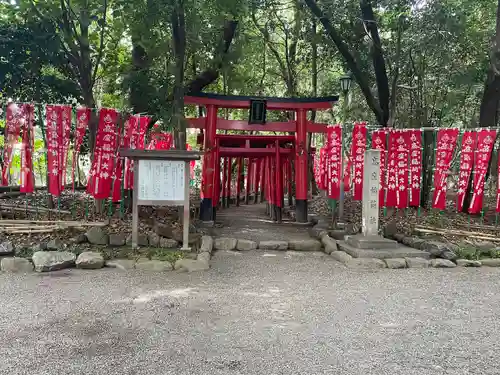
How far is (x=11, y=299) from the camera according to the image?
16.1 feet

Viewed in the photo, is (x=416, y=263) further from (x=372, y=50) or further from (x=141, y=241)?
(x=372, y=50)

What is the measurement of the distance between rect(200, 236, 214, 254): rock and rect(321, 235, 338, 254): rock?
2238 mm

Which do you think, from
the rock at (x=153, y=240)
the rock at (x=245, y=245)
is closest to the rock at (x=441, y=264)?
the rock at (x=245, y=245)

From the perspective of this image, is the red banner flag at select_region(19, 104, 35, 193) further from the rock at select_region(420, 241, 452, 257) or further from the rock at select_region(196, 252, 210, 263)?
the rock at select_region(420, 241, 452, 257)

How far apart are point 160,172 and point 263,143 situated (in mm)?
5489

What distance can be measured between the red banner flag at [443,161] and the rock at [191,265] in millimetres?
5909

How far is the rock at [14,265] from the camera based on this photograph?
246 inches

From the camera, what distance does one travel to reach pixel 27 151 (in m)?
7.86

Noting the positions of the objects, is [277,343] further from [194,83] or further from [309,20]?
[309,20]

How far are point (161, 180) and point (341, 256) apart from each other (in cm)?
348

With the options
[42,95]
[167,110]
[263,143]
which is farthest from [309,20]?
[42,95]

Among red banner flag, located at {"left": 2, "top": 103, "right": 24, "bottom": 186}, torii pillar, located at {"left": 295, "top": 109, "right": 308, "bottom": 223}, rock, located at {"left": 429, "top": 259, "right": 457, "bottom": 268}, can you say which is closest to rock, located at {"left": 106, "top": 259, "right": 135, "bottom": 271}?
red banner flag, located at {"left": 2, "top": 103, "right": 24, "bottom": 186}

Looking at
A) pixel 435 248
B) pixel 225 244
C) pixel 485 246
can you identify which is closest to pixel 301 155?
pixel 225 244

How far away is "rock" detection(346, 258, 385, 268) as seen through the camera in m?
7.03
